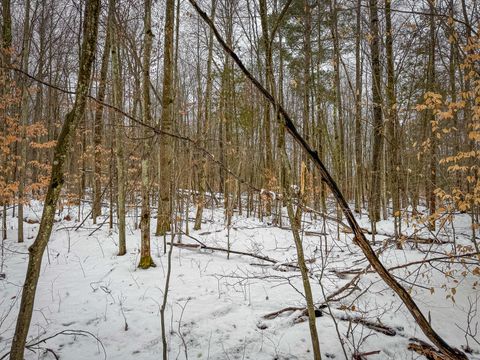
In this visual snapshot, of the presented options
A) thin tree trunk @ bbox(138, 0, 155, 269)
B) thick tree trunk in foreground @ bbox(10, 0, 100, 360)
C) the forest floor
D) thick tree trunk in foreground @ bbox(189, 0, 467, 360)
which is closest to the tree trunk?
the forest floor

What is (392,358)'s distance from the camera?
9.26ft

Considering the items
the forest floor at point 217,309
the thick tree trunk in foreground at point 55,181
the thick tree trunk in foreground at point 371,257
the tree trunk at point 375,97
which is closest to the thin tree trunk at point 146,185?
the forest floor at point 217,309

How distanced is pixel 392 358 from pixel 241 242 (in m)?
5.04

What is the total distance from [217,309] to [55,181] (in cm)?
281

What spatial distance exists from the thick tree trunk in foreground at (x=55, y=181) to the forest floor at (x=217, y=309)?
1516mm

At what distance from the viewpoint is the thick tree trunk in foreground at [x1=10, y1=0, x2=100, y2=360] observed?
1.71 metres

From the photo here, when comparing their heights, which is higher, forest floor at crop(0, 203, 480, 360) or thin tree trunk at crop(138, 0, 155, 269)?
thin tree trunk at crop(138, 0, 155, 269)

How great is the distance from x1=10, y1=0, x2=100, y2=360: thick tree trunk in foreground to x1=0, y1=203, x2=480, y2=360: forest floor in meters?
1.52

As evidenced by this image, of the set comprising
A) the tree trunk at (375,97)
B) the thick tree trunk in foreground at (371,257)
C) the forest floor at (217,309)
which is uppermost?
the tree trunk at (375,97)

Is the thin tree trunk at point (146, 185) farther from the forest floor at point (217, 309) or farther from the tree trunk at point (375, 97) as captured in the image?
the tree trunk at point (375, 97)

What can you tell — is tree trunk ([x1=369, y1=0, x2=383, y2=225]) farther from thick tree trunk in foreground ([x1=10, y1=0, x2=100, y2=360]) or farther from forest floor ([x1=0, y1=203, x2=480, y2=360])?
thick tree trunk in foreground ([x1=10, y1=0, x2=100, y2=360])

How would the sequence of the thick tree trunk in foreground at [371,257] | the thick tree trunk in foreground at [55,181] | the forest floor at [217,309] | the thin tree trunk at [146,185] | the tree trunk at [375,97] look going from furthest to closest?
the tree trunk at [375,97], the thin tree trunk at [146,185], the forest floor at [217,309], the thick tree trunk in foreground at [55,181], the thick tree trunk in foreground at [371,257]

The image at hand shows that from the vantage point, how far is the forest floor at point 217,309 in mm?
2998

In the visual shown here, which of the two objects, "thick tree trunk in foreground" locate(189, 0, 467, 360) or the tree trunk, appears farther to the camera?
the tree trunk
